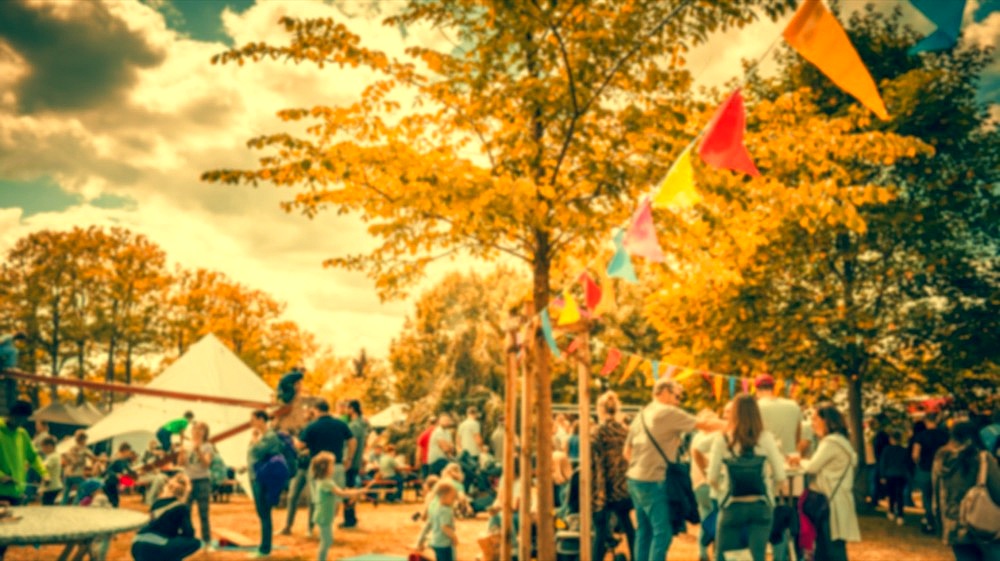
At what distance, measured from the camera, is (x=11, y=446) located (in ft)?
24.0

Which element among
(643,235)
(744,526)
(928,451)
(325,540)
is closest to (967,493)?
(744,526)

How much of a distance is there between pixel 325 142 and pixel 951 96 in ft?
54.8

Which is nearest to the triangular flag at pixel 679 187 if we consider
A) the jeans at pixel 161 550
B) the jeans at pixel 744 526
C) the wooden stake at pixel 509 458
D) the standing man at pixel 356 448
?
the jeans at pixel 744 526

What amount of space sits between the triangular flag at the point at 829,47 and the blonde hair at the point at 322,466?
7414 mm

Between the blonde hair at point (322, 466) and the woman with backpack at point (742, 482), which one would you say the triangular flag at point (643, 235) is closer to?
the woman with backpack at point (742, 482)

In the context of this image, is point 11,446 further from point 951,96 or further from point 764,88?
point 951,96

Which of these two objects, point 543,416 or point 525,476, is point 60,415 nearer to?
point 543,416

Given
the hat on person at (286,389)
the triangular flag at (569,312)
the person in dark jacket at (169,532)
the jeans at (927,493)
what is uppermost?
the triangular flag at (569,312)

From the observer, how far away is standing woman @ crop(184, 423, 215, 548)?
9.38 meters

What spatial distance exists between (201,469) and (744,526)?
7047 millimetres

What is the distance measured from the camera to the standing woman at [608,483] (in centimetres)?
756

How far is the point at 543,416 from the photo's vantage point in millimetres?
7188

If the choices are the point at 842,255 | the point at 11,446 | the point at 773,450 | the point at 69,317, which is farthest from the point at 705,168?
the point at 69,317

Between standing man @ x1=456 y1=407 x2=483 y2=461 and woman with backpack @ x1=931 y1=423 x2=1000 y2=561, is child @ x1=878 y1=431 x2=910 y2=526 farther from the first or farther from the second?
woman with backpack @ x1=931 y1=423 x2=1000 y2=561
